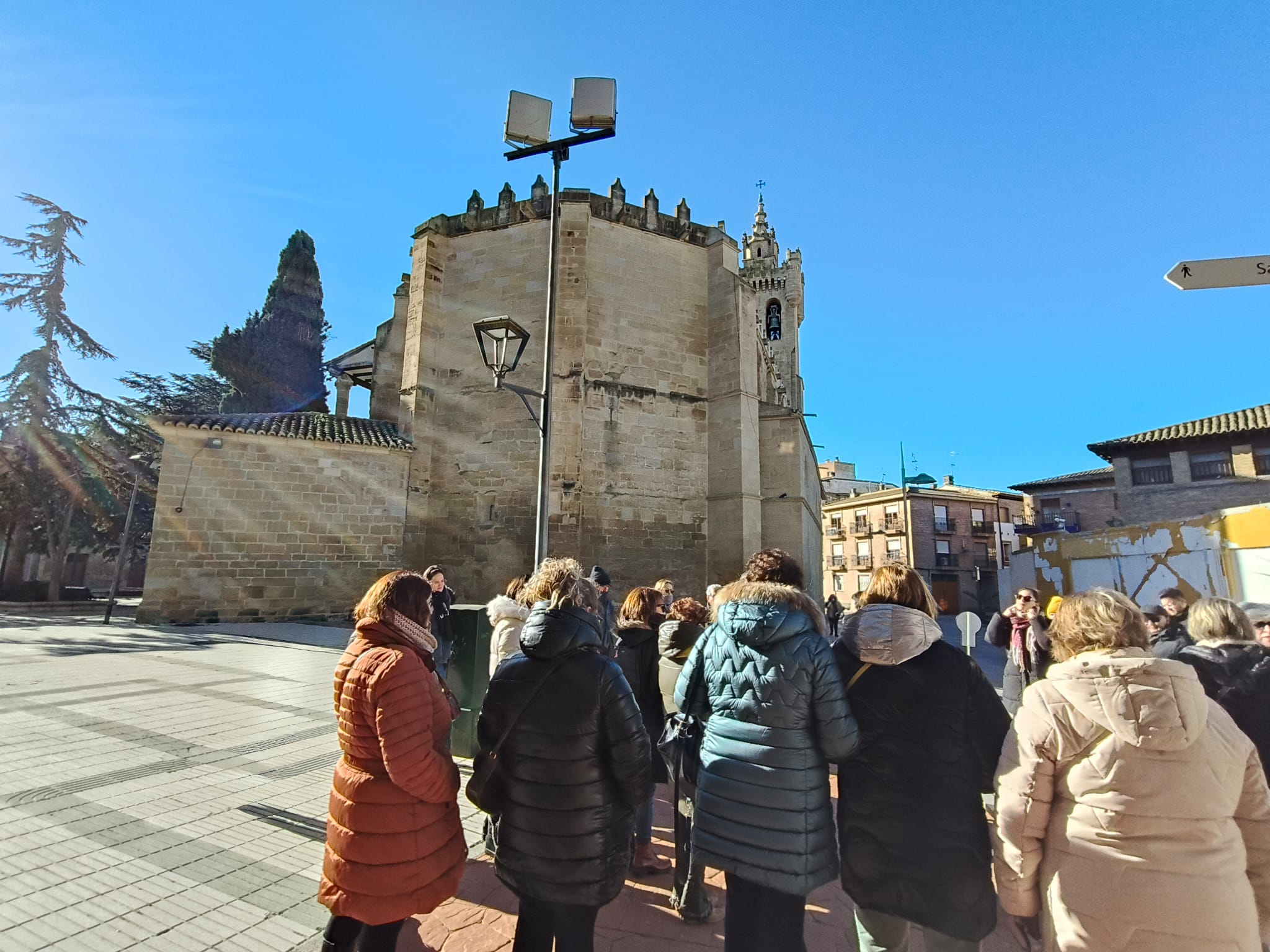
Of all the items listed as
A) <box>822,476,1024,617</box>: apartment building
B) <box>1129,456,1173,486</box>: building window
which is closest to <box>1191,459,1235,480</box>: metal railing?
<box>1129,456,1173,486</box>: building window

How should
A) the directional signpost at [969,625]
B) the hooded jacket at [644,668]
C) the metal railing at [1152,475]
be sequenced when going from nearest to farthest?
the hooded jacket at [644,668]
the directional signpost at [969,625]
the metal railing at [1152,475]

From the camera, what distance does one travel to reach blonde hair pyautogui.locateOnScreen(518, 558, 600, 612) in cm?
222

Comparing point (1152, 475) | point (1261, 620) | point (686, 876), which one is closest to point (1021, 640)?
point (1261, 620)

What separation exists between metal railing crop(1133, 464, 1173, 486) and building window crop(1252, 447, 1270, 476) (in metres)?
2.10

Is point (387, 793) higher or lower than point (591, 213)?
lower

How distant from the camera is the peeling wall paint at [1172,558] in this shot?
1012cm

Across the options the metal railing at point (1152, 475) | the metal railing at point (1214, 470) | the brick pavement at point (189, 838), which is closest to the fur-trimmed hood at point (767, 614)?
the brick pavement at point (189, 838)

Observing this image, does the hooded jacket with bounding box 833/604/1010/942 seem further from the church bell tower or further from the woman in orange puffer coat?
the church bell tower

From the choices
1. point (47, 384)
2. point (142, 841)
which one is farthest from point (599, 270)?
point (47, 384)

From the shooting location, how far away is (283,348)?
91.3 feet

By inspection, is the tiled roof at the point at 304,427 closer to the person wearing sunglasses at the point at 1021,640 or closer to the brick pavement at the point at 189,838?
the brick pavement at the point at 189,838

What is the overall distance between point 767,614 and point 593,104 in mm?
6900

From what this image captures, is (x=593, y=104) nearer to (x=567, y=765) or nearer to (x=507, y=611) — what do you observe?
(x=507, y=611)

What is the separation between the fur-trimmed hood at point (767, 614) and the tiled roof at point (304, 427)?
A: 1371cm
